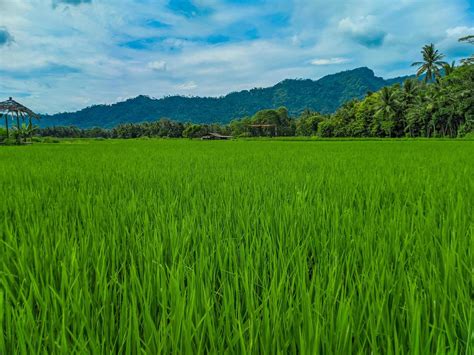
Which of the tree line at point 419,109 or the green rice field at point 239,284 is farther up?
the tree line at point 419,109

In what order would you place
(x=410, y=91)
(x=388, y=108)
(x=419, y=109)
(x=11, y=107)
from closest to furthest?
1. (x=11, y=107)
2. (x=419, y=109)
3. (x=388, y=108)
4. (x=410, y=91)

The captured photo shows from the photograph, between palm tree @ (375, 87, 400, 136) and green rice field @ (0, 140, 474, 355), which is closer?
green rice field @ (0, 140, 474, 355)

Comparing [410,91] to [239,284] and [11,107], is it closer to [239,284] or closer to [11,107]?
[11,107]

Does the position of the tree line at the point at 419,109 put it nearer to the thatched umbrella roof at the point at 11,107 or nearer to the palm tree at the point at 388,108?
the palm tree at the point at 388,108

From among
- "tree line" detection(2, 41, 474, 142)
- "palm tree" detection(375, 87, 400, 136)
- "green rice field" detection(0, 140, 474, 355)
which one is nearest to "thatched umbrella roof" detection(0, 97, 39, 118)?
"green rice field" detection(0, 140, 474, 355)

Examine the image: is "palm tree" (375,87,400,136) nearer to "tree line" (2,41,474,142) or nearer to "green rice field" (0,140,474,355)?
"tree line" (2,41,474,142)

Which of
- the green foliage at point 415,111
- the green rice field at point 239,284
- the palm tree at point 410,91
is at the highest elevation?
the palm tree at point 410,91

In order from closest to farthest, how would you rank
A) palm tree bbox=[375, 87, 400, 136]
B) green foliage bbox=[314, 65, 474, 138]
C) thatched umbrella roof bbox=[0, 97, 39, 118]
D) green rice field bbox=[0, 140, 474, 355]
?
1. green rice field bbox=[0, 140, 474, 355]
2. thatched umbrella roof bbox=[0, 97, 39, 118]
3. green foliage bbox=[314, 65, 474, 138]
4. palm tree bbox=[375, 87, 400, 136]

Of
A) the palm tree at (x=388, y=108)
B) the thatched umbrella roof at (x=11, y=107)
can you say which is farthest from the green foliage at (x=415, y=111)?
the thatched umbrella roof at (x=11, y=107)

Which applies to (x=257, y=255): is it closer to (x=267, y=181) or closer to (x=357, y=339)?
(x=357, y=339)

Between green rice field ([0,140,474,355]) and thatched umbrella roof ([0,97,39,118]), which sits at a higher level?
thatched umbrella roof ([0,97,39,118])

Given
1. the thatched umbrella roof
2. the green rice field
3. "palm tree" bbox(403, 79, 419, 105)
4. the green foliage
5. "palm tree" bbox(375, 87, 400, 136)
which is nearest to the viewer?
the green rice field

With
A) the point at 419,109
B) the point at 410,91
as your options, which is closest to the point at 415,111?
the point at 419,109

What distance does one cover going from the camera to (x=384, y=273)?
923 mm
